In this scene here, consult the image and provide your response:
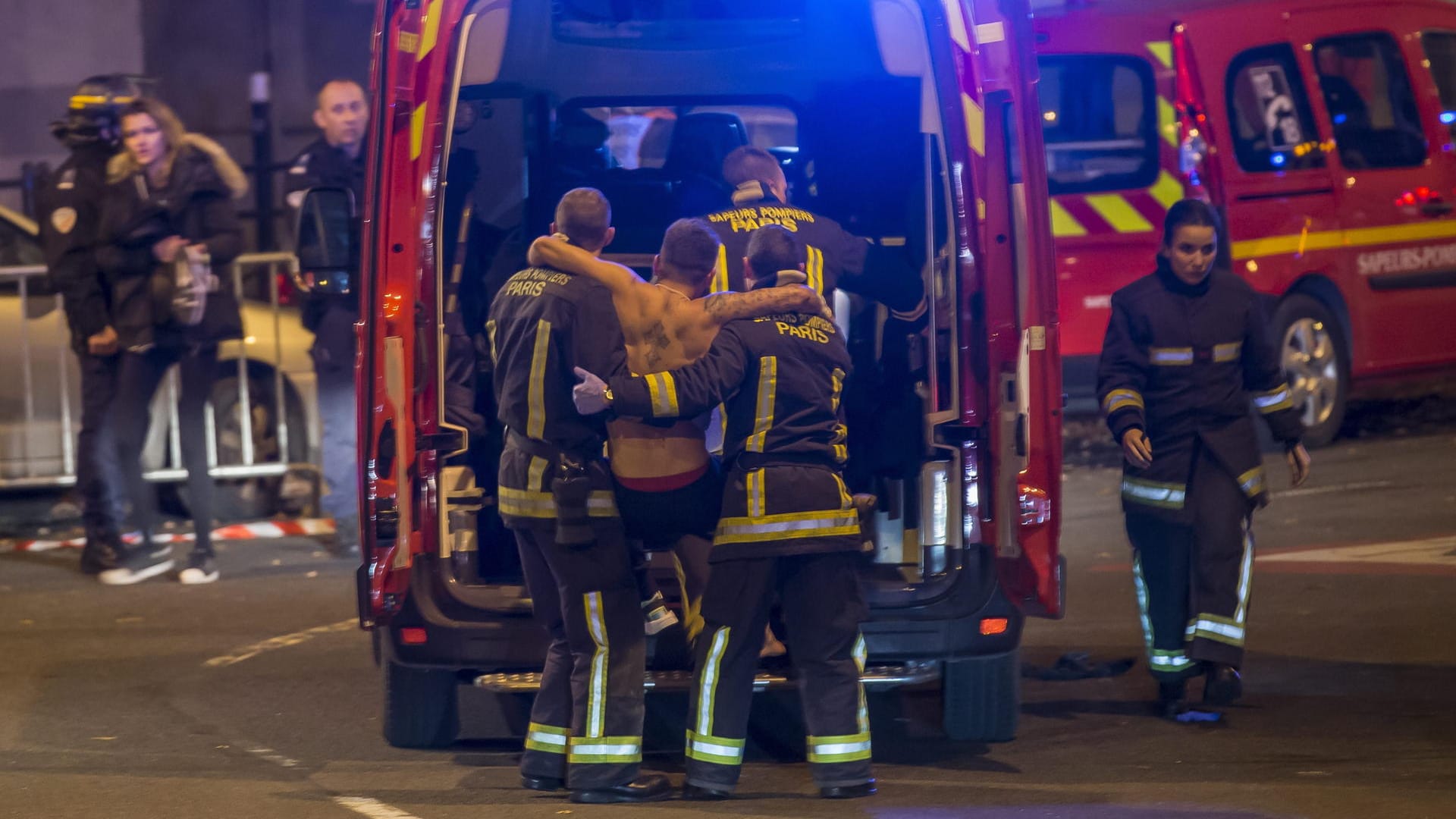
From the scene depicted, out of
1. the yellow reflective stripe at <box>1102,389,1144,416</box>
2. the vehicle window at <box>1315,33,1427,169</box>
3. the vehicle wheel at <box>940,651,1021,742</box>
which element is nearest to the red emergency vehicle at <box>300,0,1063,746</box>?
the vehicle wheel at <box>940,651,1021,742</box>

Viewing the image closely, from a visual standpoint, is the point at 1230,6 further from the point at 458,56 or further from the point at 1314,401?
the point at 458,56

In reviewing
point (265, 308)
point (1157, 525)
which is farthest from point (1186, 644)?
point (265, 308)

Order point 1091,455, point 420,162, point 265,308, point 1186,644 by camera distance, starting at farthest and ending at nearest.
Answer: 1. point 1091,455
2. point 265,308
3. point 1186,644
4. point 420,162

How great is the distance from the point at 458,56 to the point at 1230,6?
251 inches

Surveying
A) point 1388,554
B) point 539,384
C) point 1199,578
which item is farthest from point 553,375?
point 1388,554

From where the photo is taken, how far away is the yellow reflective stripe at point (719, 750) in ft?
17.3

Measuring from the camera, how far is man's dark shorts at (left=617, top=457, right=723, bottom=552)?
5449 millimetres

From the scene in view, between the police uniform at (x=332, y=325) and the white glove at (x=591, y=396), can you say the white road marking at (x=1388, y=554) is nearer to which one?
the police uniform at (x=332, y=325)

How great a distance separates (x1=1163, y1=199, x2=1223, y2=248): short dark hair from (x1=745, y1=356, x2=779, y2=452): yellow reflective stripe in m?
1.60

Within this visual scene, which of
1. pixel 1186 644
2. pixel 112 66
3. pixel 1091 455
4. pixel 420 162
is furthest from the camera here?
pixel 112 66

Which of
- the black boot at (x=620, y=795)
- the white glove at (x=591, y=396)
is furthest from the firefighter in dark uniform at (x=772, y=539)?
the black boot at (x=620, y=795)

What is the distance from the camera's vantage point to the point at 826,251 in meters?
6.19

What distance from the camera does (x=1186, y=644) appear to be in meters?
6.24

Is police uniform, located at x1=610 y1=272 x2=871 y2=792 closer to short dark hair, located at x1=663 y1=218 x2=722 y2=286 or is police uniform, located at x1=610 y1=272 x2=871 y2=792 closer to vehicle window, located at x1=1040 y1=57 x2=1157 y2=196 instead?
short dark hair, located at x1=663 y1=218 x2=722 y2=286
